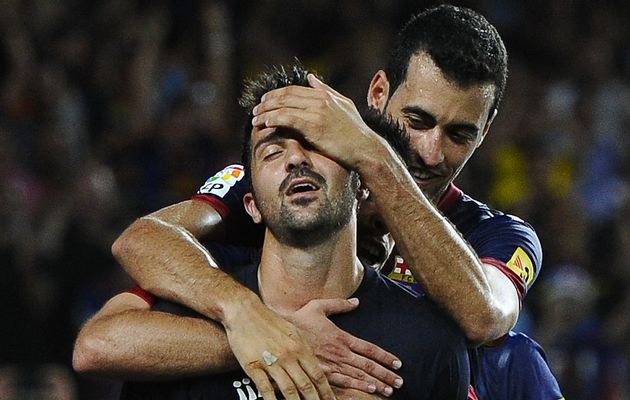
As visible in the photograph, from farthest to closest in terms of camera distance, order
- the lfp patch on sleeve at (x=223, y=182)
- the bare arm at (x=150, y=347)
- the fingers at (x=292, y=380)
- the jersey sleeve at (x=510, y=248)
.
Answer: the lfp patch on sleeve at (x=223, y=182), the jersey sleeve at (x=510, y=248), the bare arm at (x=150, y=347), the fingers at (x=292, y=380)

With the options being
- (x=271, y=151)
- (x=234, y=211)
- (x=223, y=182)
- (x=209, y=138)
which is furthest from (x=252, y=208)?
(x=209, y=138)

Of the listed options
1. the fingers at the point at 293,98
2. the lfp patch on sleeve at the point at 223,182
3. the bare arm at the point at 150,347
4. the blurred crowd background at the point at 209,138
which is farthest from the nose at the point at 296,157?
the blurred crowd background at the point at 209,138

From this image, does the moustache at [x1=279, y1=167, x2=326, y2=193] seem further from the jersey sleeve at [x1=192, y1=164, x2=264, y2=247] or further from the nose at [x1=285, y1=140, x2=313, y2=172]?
the jersey sleeve at [x1=192, y1=164, x2=264, y2=247]

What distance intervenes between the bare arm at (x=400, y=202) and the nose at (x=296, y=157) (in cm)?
9

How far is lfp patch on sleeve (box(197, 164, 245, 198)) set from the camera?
12.2ft

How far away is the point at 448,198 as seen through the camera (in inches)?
161

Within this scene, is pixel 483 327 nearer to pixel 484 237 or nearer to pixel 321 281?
pixel 321 281

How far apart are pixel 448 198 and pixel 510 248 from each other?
0.40m

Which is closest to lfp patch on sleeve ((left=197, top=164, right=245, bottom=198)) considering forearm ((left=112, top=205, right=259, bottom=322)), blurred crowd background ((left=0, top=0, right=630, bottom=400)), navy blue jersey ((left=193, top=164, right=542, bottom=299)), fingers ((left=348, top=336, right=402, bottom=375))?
navy blue jersey ((left=193, top=164, right=542, bottom=299))

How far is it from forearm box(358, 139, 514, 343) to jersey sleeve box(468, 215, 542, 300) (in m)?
0.37

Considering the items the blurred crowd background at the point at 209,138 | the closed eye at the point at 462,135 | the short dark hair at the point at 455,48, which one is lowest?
the blurred crowd background at the point at 209,138

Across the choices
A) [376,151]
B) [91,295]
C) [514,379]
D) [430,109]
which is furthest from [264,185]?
[91,295]

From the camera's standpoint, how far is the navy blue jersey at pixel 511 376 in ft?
13.1

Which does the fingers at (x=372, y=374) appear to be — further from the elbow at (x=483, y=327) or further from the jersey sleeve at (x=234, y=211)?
the jersey sleeve at (x=234, y=211)
